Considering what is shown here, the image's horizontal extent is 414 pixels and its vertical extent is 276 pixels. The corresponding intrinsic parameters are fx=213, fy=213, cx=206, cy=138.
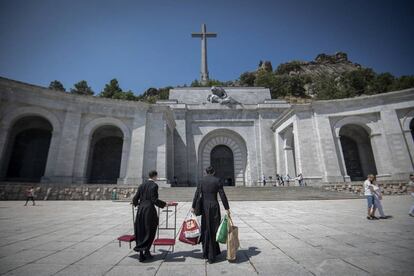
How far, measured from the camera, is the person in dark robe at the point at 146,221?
362 centimetres

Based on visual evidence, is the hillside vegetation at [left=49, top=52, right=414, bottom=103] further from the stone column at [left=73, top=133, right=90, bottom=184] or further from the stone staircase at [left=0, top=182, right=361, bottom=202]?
the stone staircase at [left=0, top=182, right=361, bottom=202]

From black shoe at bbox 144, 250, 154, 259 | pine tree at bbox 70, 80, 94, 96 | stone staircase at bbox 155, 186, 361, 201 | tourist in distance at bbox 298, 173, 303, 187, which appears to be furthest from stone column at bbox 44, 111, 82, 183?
pine tree at bbox 70, 80, 94, 96

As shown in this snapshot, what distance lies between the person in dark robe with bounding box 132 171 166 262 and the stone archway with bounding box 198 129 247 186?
2008cm

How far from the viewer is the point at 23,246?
14.0 feet

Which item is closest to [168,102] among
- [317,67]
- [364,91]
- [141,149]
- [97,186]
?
[141,149]

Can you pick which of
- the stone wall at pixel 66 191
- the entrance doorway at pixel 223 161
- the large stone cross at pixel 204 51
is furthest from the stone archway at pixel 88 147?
the large stone cross at pixel 204 51

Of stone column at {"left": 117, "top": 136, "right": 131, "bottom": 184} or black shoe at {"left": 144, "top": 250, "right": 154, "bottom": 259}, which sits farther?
stone column at {"left": 117, "top": 136, "right": 131, "bottom": 184}

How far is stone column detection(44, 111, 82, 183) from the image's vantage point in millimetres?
16516

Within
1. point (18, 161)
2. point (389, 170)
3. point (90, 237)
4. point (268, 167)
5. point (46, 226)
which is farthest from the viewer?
point (268, 167)

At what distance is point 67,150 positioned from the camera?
17188mm

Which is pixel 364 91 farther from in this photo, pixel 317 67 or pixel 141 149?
pixel 141 149

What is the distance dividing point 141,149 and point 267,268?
1645 cm

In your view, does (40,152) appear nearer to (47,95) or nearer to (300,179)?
(47,95)

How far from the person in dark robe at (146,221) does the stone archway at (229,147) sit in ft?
65.9
